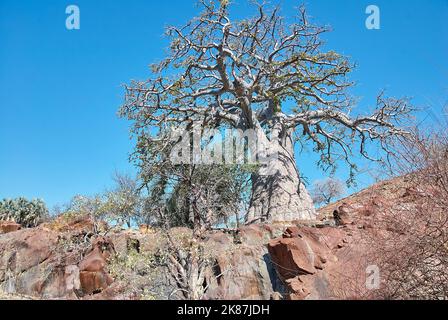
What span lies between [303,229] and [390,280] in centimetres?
254

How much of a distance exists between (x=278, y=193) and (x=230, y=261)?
4685 mm

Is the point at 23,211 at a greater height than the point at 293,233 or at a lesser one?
greater

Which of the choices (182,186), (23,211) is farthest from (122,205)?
(23,211)

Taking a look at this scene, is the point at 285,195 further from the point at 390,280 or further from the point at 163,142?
the point at 390,280

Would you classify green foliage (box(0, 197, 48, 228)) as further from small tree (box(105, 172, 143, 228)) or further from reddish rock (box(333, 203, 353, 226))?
reddish rock (box(333, 203, 353, 226))

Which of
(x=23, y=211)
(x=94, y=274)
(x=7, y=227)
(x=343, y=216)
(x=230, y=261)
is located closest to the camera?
(x=230, y=261)

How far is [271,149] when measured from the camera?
1221 centimetres

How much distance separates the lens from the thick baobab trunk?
11367 mm

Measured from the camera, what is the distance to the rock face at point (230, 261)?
5.59 metres

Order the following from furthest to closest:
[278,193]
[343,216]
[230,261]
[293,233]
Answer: [278,193]
[343,216]
[230,261]
[293,233]

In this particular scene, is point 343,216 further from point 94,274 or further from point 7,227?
point 7,227

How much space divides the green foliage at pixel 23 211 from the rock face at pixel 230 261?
6426 mm

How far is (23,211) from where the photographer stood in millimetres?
14750

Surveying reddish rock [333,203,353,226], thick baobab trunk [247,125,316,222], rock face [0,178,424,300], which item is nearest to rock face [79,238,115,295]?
rock face [0,178,424,300]
